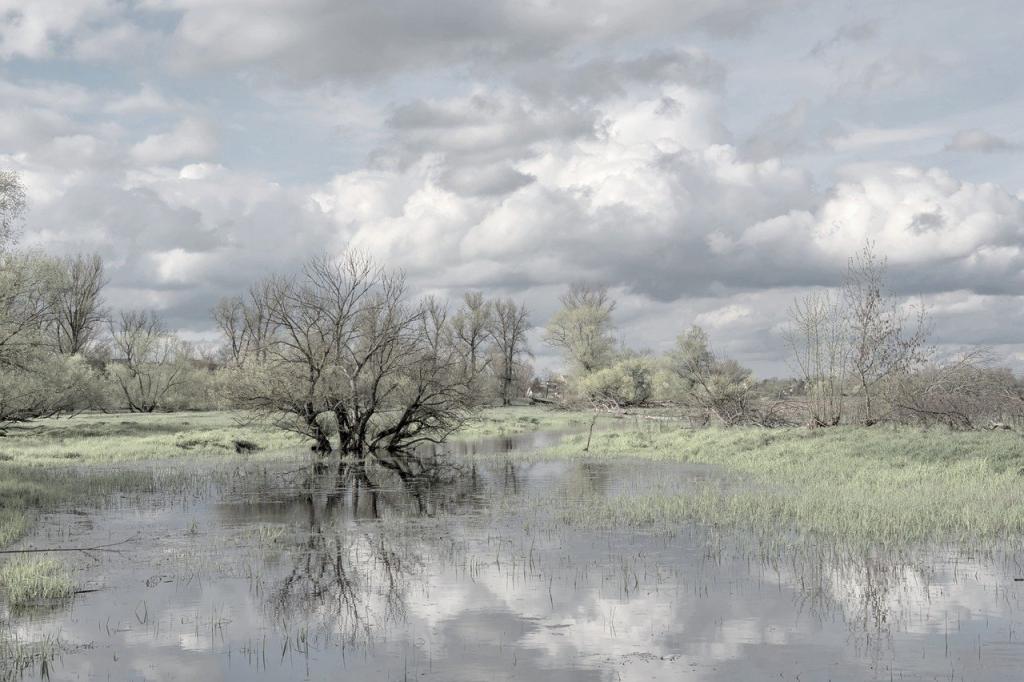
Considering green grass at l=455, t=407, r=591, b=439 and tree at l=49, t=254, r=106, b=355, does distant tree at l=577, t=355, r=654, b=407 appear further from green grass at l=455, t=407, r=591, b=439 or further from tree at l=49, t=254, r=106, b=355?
tree at l=49, t=254, r=106, b=355

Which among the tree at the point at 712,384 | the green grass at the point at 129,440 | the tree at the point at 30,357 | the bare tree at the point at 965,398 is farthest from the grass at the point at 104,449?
the bare tree at the point at 965,398

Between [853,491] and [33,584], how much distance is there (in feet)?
55.6

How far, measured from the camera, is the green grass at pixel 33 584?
1268cm

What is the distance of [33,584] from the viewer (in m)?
13.1

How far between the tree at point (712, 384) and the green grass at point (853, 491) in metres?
6.88

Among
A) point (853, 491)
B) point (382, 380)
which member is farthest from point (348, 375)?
point (853, 491)

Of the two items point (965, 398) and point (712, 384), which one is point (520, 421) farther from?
point (965, 398)

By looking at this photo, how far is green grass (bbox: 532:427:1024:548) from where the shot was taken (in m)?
16.9

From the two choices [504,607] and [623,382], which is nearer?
[504,607]

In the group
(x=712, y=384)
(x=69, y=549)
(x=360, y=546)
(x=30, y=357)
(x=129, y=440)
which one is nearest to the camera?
(x=69, y=549)

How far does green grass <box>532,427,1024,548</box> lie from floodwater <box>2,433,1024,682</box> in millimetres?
1671

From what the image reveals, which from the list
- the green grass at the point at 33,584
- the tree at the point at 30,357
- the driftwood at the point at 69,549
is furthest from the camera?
the tree at the point at 30,357

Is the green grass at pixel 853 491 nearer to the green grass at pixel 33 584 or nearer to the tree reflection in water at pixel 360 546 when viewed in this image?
the tree reflection in water at pixel 360 546

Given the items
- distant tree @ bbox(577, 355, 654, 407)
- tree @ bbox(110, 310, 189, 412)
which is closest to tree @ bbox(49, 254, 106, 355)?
tree @ bbox(110, 310, 189, 412)
